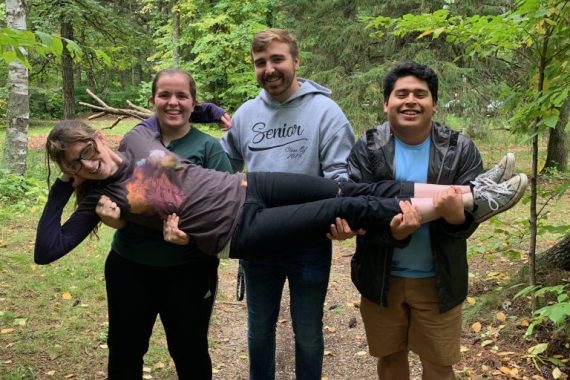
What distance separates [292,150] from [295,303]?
0.89m

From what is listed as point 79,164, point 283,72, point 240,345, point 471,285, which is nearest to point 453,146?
point 283,72

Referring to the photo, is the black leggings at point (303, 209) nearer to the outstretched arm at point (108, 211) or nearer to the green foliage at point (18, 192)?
the outstretched arm at point (108, 211)

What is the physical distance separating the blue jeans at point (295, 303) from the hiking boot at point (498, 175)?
2.91 feet

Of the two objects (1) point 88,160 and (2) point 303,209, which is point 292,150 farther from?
(1) point 88,160

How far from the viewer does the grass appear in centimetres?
386

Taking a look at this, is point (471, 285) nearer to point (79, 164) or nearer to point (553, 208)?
point (79, 164)

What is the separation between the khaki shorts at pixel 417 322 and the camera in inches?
99.5

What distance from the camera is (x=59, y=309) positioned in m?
4.86

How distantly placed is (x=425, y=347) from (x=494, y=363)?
4.81 feet

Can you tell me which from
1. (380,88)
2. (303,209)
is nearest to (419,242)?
(303,209)

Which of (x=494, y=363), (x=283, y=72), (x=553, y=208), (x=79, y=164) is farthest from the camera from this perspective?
(x=553, y=208)

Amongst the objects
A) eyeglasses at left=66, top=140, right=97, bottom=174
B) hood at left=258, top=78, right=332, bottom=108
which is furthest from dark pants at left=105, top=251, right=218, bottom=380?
hood at left=258, top=78, right=332, bottom=108

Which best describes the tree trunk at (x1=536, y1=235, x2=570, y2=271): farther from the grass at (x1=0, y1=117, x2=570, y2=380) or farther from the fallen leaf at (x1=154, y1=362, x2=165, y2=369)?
the fallen leaf at (x1=154, y1=362, x2=165, y2=369)

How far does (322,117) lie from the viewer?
2.74 meters
